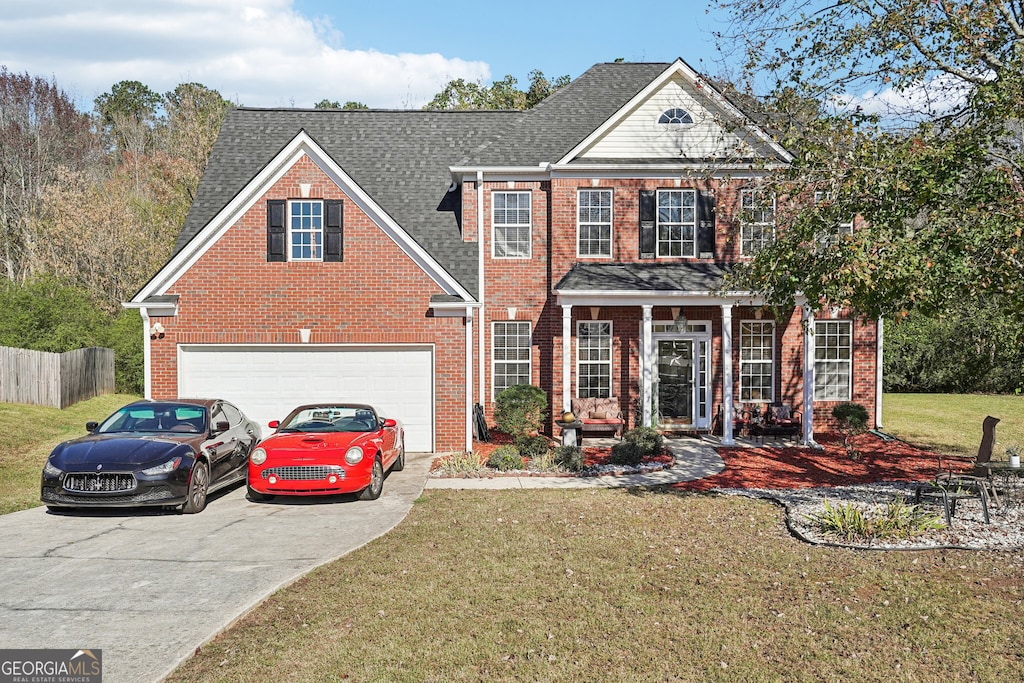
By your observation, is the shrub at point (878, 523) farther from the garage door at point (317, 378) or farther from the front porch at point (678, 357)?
the garage door at point (317, 378)

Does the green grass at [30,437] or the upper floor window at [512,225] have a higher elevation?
the upper floor window at [512,225]

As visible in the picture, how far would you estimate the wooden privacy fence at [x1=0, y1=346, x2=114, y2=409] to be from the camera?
21.2 metres

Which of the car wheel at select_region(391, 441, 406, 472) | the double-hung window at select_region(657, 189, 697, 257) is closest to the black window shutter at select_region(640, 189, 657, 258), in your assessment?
the double-hung window at select_region(657, 189, 697, 257)

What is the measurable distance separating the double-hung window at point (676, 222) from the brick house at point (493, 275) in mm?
46

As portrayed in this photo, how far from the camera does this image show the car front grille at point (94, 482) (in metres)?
10.2

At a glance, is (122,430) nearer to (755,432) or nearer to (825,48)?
(825,48)

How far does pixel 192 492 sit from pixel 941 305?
398 inches

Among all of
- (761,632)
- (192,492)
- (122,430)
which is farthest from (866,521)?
(122,430)

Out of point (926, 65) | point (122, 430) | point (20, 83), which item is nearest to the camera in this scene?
point (926, 65)

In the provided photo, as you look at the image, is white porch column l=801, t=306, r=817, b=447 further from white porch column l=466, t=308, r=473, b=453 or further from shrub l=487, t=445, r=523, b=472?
Answer: white porch column l=466, t=308, r=473, b=453

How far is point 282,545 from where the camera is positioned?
9.23m

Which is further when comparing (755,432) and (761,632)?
(755,432)

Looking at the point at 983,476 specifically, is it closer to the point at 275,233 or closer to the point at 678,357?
the point at 678,357

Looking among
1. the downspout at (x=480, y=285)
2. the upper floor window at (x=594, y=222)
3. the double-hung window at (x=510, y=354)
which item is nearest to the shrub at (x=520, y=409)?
the downspout at (x=480, y=285)
